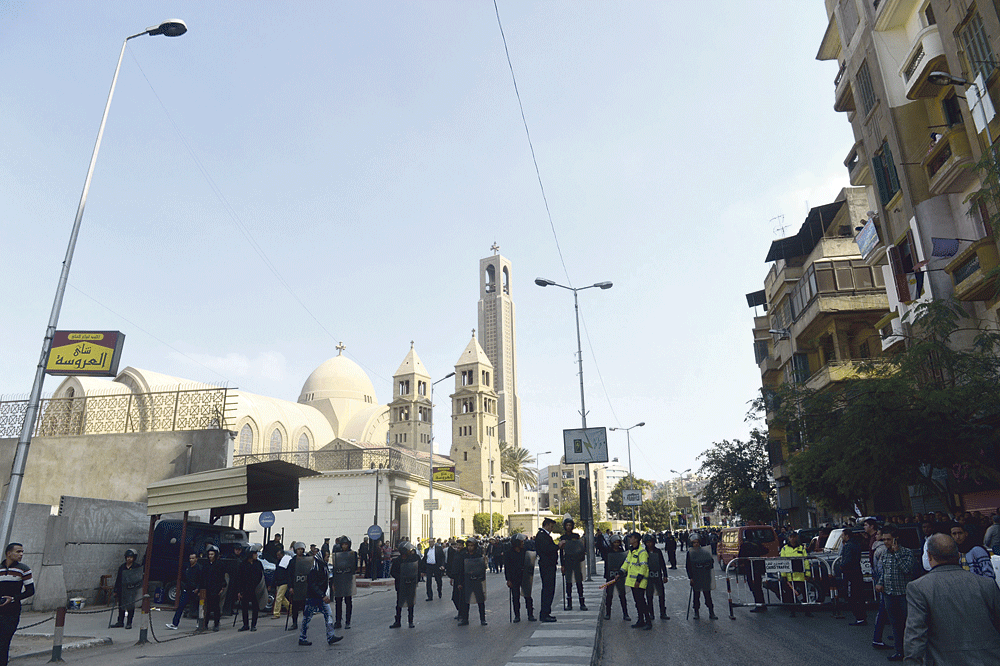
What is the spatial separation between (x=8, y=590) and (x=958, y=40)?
21.8 metres

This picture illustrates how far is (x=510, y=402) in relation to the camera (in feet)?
468

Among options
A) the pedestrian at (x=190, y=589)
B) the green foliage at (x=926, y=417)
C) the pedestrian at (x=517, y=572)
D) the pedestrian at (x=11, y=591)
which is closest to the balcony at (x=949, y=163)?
the green foliage at (x=926, y=417)

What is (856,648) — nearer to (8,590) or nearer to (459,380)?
(8,590)

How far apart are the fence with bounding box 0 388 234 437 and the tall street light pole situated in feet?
30.5

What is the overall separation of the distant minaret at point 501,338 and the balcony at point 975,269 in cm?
12419

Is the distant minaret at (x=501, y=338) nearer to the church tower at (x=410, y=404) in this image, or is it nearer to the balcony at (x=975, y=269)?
the church tower at (x=410, y=404)

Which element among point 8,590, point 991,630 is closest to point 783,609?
point 991,630

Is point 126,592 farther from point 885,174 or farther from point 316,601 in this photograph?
point 885,174

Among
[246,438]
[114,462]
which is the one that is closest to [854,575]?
[114,462]

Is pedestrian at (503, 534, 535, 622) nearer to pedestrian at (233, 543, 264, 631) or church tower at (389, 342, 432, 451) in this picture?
pedestrian at (233, 543, 264, 631)

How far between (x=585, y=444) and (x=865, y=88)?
48.9 feet

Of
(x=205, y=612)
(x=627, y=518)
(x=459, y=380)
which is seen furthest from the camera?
(x=627, y=518)

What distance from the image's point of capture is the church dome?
76062mm

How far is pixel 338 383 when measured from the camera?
253 ft
